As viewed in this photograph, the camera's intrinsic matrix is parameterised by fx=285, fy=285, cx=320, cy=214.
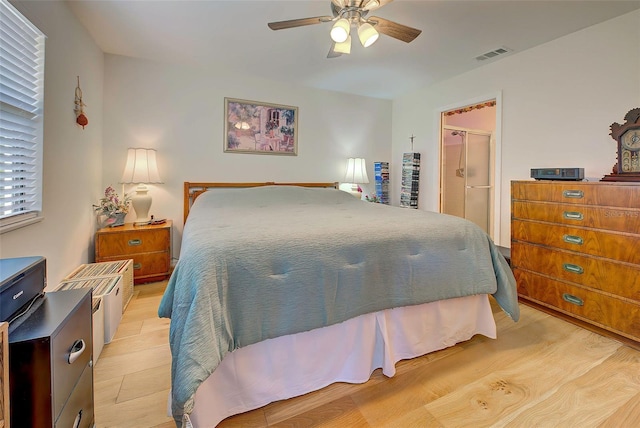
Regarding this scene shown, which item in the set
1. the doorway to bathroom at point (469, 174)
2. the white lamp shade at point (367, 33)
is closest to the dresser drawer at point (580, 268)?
the doorway to bathroom at point (469, 174)

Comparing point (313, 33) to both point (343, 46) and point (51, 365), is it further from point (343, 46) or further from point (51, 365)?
point (51, 365)

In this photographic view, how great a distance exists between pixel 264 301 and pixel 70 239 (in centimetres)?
196

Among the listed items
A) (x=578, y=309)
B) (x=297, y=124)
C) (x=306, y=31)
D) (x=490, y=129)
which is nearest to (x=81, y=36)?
(x=306, y=31)

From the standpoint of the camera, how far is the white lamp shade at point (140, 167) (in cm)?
292

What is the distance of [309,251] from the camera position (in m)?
1.35

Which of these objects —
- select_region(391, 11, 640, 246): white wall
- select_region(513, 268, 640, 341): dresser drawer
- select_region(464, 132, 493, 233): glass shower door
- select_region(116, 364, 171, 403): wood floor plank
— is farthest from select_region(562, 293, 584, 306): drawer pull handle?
select_region(116, 364, 171, 403): wood floor plank

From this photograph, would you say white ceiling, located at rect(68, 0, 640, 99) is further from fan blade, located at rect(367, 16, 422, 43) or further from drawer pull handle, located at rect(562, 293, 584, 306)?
drawer pull handle, located at rect(562, 293, 584, 306)

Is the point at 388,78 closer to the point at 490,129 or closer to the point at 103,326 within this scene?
the point at 490,129

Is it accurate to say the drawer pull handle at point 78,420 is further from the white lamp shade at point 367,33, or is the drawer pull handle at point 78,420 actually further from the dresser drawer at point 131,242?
the white lamp shade at point 367,33

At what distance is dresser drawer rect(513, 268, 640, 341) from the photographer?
5.89ft

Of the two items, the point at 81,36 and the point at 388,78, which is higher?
the point at 388,78

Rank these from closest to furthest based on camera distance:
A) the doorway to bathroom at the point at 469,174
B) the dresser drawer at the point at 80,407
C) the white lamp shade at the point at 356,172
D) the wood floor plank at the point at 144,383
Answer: the dresser drawer at the point at 80,407 → the wood floor plank at the point at 144,383 → the white lamp shade at the point at 356,172 → the doorway to bathroom at the point at 469,174

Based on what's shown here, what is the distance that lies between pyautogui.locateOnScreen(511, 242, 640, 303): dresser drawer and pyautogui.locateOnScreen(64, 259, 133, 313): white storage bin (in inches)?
129

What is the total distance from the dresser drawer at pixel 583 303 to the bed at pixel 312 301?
2.16 feet
